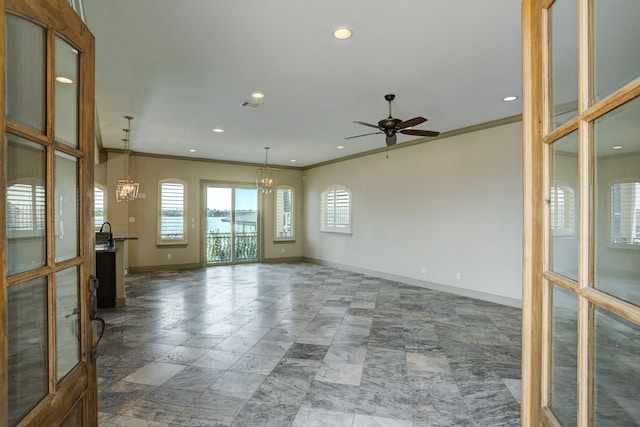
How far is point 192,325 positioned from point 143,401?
1879mm

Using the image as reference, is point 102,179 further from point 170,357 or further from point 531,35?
point 531,35

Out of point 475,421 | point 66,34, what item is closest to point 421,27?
point 66,34

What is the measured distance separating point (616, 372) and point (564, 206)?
0.45 m

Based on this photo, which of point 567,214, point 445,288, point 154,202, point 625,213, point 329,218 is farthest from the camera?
point 329,218

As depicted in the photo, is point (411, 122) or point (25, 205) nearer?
point (25, 205)

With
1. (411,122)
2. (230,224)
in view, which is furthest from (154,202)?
(411,122)

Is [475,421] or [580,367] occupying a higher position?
[580,367]

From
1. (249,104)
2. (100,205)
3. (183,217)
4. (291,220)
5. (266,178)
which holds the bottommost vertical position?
(291,220)

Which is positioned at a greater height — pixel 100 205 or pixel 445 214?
pixel 100 205

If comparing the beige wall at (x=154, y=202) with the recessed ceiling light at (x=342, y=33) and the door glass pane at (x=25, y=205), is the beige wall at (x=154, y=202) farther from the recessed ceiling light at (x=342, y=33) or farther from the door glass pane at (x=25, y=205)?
the door glass pane at (x=25, y=205)

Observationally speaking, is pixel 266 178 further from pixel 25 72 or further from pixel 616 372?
pixel 616 372

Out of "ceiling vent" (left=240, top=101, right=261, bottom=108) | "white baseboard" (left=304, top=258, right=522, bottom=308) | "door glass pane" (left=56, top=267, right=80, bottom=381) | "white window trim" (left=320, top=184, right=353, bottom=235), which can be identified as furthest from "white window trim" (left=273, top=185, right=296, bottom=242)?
"door glass pane" (left=56, top=267, right=80, bottom=381)

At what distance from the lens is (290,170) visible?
10.7 meters

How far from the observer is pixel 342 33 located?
9.77 ft
